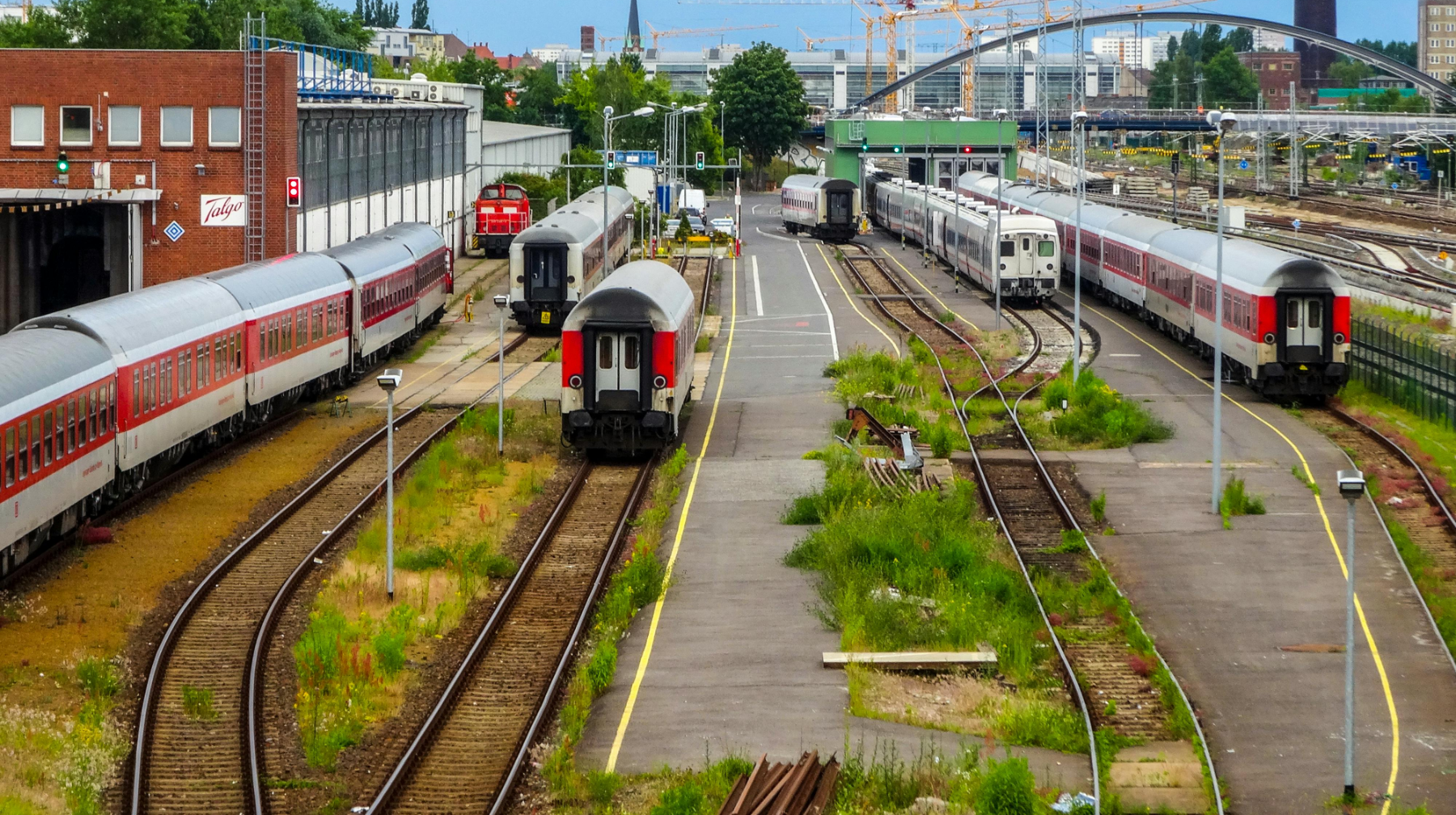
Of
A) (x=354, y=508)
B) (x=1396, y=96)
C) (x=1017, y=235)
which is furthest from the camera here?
(x=1396, y=96)

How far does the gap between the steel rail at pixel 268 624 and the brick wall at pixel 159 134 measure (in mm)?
17615

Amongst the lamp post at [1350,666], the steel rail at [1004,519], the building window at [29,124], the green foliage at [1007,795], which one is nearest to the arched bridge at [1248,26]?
the steel rail at [1004,519]

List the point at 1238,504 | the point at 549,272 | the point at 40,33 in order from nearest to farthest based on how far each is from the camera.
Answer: the point at 1238,504 → the point at 549,272 → the point at 40,33

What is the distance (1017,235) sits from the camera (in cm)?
5659

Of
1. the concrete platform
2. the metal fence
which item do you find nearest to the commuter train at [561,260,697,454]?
the concrete platform

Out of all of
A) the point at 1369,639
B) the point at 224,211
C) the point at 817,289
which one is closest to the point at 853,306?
the point at 817,289

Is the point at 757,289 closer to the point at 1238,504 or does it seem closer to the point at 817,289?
the point at 817,289

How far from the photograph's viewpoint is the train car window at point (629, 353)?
99.3 ft

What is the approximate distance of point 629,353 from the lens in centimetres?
3036

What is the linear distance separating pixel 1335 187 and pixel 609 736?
12039 cm

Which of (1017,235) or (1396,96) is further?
(1396,96)

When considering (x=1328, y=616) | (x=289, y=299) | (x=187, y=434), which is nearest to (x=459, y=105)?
(x=289, y=299)

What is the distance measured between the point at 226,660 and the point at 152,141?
3266cm

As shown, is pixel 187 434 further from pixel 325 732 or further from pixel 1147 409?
Result: pixel 1147 409
